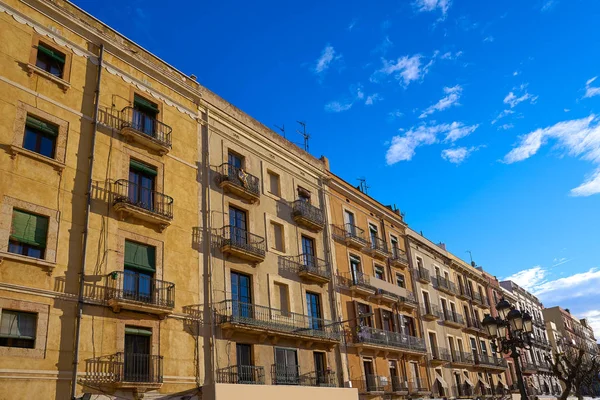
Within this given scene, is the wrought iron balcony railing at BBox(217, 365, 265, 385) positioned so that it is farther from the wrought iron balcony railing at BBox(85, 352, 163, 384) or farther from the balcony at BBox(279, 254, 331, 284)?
the balcony at BBox(279, 254, 331, 284)

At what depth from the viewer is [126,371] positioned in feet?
50.1

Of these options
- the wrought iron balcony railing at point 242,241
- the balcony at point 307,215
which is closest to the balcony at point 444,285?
the balcony at point 307,215

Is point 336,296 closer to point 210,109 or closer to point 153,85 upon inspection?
point 210,109

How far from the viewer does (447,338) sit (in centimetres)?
3494

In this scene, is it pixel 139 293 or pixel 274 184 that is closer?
pixel 139 293

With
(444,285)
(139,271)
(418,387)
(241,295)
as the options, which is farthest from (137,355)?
(444,285)

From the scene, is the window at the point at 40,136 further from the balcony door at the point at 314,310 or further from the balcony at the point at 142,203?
the balcony door at the point at 314,310

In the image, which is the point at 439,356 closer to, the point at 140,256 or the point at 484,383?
the point at 484,383

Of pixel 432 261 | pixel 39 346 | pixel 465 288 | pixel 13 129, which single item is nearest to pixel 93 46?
pixel 13 129

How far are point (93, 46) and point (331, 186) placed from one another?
1464 cm

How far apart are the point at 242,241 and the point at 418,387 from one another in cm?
1443

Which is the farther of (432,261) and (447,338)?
(432,261)

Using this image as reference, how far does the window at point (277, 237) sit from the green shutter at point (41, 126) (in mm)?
10096

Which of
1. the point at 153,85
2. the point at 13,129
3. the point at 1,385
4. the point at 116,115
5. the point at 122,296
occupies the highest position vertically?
the point at 153,85
